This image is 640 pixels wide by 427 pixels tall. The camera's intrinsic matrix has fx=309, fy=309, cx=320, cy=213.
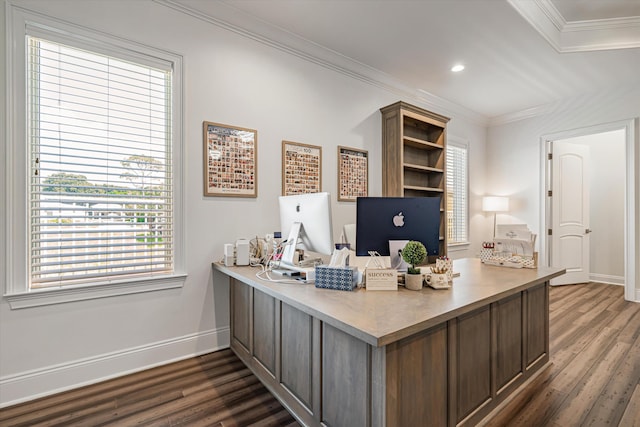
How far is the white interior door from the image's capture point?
4.75 m

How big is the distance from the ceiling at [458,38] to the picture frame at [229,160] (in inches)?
35.5

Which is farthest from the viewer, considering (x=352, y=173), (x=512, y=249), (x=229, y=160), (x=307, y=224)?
(x=352, y=173)

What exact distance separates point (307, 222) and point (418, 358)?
100cm

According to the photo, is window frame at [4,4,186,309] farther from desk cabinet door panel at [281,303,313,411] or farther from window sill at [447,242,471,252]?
window sill at [447,242,471,252]

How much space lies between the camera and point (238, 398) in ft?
6.20

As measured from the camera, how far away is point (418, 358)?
1.28 metres

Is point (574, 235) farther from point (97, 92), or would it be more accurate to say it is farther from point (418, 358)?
point (97, 92)

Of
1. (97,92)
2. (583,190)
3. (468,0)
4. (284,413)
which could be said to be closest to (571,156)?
(583,190)

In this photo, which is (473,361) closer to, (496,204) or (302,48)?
(302,48)

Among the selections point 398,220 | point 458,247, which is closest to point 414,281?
point 398,220

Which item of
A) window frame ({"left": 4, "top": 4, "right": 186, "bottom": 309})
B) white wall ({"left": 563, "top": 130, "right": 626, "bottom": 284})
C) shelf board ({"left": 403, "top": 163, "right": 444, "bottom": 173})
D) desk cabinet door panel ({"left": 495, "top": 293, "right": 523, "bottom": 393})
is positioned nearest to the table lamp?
white wall ({"left": 563, "top": 130, "right": 626, "bottom": 284})

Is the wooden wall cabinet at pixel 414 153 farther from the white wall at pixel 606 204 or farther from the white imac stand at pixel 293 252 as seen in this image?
the white wall at pixel 606 204

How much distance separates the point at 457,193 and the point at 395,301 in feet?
13.4

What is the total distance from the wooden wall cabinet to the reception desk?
1.68 metres
